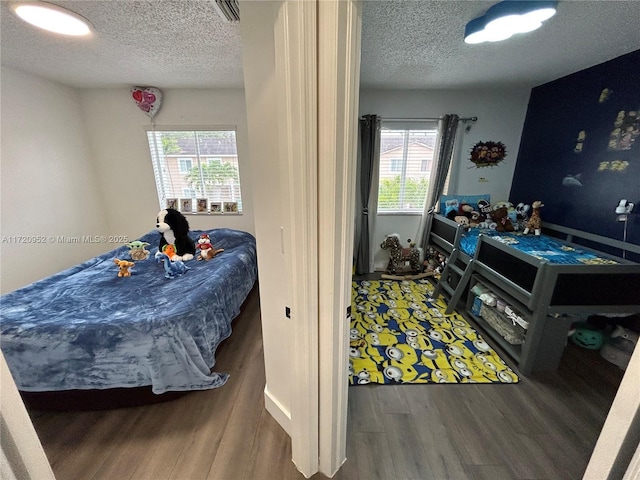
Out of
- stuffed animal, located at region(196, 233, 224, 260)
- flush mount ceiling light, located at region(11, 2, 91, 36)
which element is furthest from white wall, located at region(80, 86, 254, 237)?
flush mount ceiling light, located at region(11, 2, 91, 36)

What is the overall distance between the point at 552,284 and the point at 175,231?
3.23 m

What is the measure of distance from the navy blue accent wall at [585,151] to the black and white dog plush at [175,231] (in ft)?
13.1

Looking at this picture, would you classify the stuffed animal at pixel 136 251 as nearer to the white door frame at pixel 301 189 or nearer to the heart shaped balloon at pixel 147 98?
the heart shaped balloon at pixel 147 98

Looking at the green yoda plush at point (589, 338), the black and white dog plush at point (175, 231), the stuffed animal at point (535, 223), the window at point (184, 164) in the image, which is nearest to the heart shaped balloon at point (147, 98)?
the window at point (184, 164)

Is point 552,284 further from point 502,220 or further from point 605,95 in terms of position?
point 605,95

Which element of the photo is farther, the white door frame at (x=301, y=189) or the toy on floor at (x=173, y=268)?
the toy on floor at (x=173, y=268)

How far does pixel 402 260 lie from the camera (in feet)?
11.7

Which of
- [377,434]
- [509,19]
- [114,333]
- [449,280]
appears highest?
[509,19]

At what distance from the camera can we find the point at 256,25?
1.01 metres

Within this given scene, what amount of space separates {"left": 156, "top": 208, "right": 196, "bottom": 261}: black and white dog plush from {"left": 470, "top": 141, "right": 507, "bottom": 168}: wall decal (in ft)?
12.1

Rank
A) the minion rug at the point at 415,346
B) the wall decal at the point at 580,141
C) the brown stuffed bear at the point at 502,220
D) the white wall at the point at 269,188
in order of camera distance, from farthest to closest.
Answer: the brown stuffed bear at the point at 502,220 → the wall decal at the point at 580,141 → the minion rug at the point at 415,346 → the white wall at the point at 269,188

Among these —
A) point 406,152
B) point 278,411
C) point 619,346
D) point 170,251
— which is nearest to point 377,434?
point 278,411

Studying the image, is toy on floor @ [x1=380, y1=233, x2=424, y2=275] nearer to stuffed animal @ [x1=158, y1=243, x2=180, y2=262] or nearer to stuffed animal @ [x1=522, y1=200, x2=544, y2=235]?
stuffed animal @ [x1=522, y1=200, x2=544, y2=235]

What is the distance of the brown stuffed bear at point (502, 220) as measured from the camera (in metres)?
2.82
